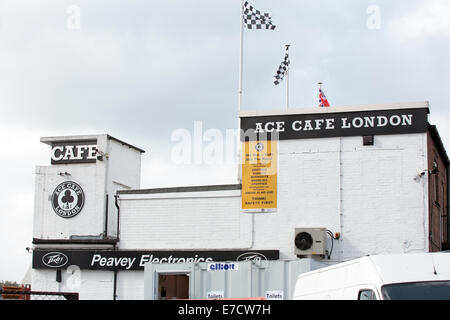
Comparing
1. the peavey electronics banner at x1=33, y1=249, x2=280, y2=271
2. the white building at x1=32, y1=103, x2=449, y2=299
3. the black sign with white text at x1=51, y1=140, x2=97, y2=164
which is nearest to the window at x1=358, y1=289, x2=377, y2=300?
the white building at x1=32, y1=103, x2=449, y2=299

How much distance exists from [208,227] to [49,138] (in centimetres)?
821

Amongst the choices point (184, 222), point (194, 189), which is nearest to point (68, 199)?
point (184, 222)

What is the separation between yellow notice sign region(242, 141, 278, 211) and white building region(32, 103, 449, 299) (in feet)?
0.70

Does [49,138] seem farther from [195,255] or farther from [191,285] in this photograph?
[191,285]

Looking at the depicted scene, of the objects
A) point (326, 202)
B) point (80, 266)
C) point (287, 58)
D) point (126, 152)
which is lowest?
point (80, 266)

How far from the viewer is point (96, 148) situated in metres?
29.1

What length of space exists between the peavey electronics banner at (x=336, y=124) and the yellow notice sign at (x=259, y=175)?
426 millimetres

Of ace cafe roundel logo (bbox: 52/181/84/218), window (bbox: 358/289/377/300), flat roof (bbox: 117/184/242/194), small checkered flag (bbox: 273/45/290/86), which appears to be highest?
small checkered flag (bbox: 273/45/290/86)

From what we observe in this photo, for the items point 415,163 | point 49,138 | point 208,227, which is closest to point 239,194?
point 208,227

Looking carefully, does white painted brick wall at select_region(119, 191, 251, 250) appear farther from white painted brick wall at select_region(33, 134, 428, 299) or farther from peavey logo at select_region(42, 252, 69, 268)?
peavey logo at select_region(42, 252, 69, 268)

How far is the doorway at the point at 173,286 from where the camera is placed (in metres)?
20.3

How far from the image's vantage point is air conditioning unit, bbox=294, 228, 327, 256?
23952mm

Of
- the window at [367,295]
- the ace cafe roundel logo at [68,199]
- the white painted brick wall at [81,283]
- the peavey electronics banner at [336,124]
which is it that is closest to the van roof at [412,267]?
the window at [367,295]

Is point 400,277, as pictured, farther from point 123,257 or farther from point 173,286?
point 123,257
